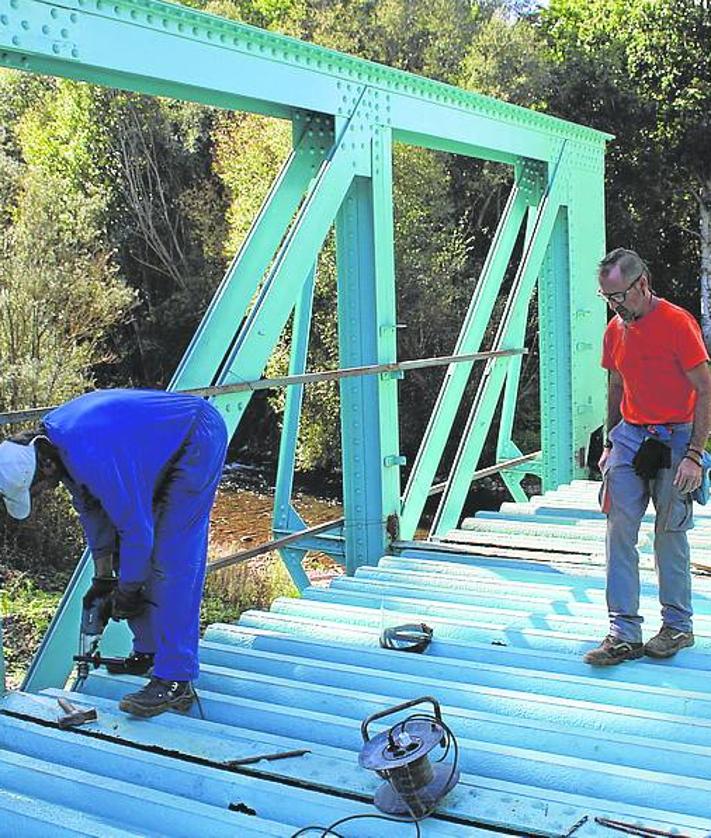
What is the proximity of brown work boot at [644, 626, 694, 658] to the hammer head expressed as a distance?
7.86 feet

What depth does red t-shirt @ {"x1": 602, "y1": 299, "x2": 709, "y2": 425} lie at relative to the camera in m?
4.34

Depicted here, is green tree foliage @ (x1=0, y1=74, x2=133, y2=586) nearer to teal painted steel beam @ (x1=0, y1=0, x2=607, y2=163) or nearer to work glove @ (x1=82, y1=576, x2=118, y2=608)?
teal painted steel beam @ (x1=0, y1=0, x2=607, y2=163)

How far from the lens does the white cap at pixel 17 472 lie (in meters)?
3.57

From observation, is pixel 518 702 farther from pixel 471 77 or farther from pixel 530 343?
pixel 471 77

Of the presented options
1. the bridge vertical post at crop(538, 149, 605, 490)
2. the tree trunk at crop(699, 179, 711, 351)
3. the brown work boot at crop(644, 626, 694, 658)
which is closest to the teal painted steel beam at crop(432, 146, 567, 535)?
the bridge vertical post at crop(538, 149, 605, 490)

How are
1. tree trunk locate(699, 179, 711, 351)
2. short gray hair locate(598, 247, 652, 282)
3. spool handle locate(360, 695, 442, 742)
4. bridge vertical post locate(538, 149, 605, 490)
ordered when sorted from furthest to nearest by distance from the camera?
tree trunk locate(699, 179, 711, 351)
bridge vertical post locate(538, 149, 605, 490)
short gray hair locate(598, 247, 652, 282)
spool handle locate(360, 695, 442, 742)

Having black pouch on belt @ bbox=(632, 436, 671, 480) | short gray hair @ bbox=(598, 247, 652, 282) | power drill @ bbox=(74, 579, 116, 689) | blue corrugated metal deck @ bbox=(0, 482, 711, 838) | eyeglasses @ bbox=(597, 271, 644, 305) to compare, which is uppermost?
short gray hair @ bbox=(598, 247, 652, 282)

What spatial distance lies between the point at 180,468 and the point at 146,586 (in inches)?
19.1

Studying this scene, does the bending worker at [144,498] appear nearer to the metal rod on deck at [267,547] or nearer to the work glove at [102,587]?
the work glove at [102,587]

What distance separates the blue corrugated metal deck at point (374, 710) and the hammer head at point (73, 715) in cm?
5

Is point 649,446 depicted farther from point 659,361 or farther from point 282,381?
point 282,381

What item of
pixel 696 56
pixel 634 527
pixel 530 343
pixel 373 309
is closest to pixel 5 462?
pixel 634 527

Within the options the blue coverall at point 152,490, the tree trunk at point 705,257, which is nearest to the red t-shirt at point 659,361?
the blue coverall at point 152,490

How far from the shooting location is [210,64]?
16.5 ft
